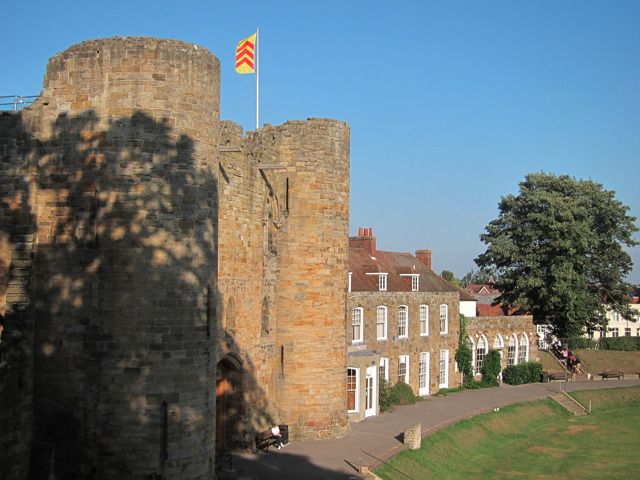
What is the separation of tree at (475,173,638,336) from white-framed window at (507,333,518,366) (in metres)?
4.04

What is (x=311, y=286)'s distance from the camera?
25.4 meters

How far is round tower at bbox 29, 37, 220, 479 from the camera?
16.0 m

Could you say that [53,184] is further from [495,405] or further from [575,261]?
[575,261]

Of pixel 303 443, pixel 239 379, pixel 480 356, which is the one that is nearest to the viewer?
pixel 239 379

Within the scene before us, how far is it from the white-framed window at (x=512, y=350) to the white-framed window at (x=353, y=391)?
18.9 m

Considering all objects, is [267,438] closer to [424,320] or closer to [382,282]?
[382,282]

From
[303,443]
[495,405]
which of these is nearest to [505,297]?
[495,405]

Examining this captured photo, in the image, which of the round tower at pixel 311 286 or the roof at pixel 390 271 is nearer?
the round tower at pixel 311 286

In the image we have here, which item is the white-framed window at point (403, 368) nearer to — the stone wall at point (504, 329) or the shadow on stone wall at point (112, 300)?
the stone wall at point (504, 329)

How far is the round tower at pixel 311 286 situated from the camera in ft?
82.8

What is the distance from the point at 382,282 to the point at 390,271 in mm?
2343

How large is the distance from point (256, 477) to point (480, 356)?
88.9 feet

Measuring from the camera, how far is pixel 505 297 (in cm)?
5284

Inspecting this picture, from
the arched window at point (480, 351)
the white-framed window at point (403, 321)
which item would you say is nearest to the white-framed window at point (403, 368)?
the white-framed window at point (403, 321)
